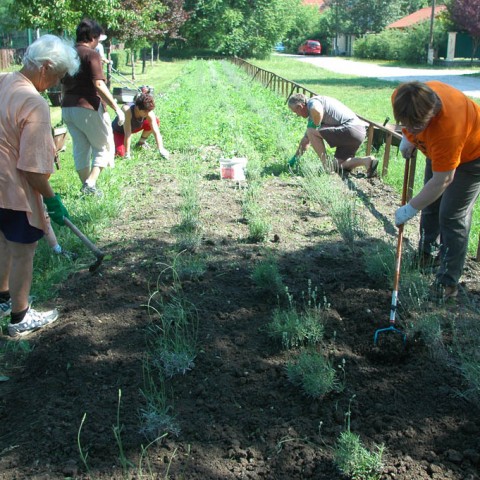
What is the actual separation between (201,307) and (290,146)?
5.58 metres

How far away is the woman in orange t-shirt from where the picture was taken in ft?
10.8

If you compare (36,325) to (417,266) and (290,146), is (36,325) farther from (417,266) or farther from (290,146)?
(290,146)

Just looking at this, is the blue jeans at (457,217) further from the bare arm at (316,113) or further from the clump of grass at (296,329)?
the bare arm at (316,113)

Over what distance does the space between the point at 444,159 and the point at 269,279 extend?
1.36 meters

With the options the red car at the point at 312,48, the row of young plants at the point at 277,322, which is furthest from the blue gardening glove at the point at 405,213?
the red car at the point at 312,48

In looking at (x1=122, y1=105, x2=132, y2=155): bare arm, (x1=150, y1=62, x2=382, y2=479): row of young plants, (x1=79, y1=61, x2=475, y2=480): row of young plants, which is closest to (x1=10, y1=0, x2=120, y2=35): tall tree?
(x1=150, y1=62, x2=382, y2=479): row of young plants

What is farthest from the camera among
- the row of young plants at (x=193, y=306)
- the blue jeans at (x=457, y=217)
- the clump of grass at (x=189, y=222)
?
the clump of grass at (x=189, y=222)

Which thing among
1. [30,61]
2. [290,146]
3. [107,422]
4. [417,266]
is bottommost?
[107,422]

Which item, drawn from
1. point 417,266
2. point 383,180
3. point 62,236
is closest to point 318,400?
point 417,266

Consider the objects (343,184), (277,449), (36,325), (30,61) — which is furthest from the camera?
(343,184)

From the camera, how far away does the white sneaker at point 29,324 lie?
375cm

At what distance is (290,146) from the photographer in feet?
29.6

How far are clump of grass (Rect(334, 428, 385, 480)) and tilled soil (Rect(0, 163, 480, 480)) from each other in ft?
0.22

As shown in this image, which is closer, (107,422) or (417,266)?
(107,422)
